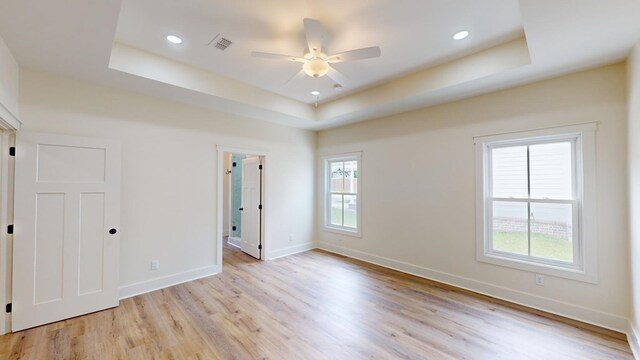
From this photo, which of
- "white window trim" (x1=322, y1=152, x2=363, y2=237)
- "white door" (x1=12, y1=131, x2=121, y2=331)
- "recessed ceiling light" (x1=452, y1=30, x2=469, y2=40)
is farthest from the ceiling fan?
"white window trim" (x1=322, y1=152, x2=363, y2=237)

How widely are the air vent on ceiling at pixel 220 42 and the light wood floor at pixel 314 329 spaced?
3037mm

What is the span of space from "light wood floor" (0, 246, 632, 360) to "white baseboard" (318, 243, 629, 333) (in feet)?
0.44

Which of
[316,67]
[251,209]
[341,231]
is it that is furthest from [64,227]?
[341,231]

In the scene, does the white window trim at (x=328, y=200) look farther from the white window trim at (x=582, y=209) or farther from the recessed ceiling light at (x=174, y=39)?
the recessed ceiling light at (x=174, y=39)

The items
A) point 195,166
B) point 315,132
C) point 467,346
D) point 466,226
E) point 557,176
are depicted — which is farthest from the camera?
point 315,132

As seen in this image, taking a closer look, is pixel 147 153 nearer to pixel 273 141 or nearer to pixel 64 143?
pixel 64 143

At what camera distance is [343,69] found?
3.47 meters

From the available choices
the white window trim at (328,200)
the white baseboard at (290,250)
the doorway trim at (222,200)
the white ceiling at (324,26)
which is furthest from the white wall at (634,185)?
the doorway trim at (222,200)

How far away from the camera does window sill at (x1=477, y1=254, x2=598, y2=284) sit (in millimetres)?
2827

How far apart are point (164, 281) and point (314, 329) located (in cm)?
244

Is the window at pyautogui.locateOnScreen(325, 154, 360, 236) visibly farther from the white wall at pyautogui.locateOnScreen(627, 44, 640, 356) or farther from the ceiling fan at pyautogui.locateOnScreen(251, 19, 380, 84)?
the white wall at pyautogui.locateOnScreen(627, 44, 640, 356)

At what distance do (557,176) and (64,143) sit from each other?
5.68m

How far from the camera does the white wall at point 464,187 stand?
270cm

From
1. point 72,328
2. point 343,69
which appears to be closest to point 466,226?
point 343,69
